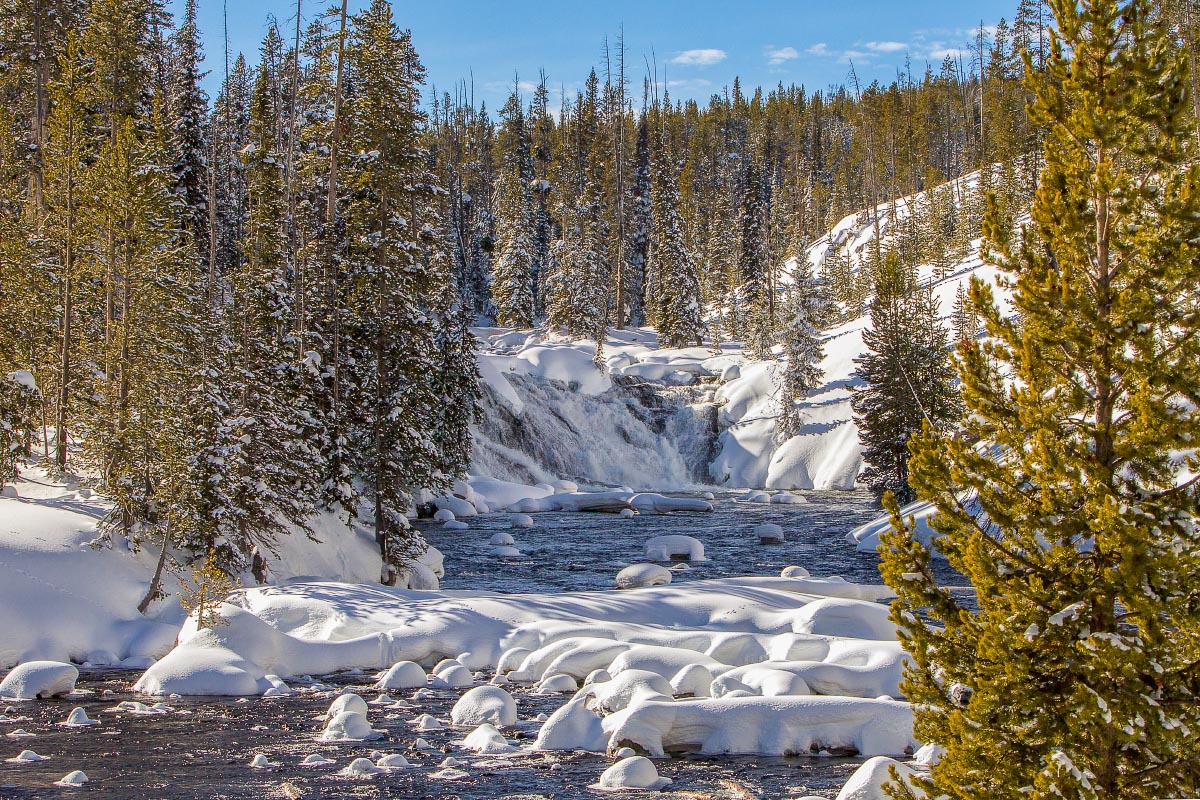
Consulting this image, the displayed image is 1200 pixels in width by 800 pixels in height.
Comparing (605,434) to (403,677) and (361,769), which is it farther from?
(361,769)

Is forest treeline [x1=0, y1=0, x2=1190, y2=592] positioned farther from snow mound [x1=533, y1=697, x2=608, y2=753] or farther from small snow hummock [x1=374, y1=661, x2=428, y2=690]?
snow mound [x1=533, y1=697, x2=608, y2=753]

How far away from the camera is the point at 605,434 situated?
5106 centimetres

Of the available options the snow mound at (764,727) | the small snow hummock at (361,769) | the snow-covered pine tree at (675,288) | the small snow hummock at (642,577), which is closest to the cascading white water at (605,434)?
the snow-covered pine tree at (675,288)

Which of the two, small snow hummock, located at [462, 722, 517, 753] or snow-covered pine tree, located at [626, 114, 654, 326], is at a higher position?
snow-covered pine tree, located at [626, 114, 654, 326]

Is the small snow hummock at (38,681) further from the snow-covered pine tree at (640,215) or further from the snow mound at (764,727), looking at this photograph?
the snow-covered pine tree at (640,215)

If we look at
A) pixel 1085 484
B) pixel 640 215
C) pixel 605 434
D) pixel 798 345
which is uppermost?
pixel 640 215

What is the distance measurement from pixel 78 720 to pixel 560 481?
115ft

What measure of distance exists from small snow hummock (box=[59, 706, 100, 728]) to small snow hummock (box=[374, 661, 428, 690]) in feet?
13.5

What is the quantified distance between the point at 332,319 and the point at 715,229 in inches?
1899

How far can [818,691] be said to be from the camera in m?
14.2

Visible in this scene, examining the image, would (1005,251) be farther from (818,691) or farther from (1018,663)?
(818,691)

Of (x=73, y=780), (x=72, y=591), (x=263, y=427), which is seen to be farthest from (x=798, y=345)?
(x=73, y=780)

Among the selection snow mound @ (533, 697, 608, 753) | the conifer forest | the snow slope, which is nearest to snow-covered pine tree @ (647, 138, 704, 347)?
the conifer forest

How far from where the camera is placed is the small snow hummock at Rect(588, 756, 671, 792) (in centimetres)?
1050
